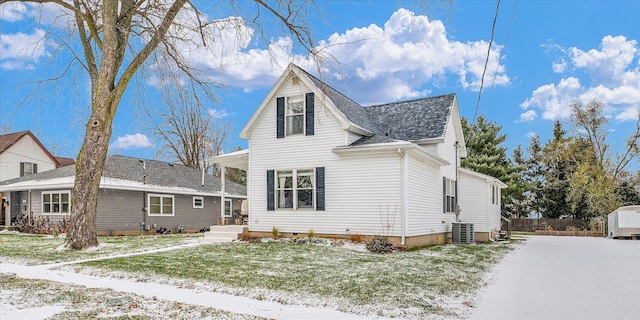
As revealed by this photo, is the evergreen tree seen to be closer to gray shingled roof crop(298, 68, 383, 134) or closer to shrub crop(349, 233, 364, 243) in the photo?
gray shingled roof crop(298, 68, 383, 134)

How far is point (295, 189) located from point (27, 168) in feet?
89.1

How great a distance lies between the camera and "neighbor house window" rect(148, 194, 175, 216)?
23.4 meters

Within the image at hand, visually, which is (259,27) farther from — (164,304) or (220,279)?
(164,304)

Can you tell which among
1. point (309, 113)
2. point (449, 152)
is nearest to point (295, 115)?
point (309, 113)

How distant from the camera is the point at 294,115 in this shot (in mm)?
15531

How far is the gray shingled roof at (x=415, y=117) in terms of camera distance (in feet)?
55.4

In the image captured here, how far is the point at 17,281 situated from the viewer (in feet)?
26.2

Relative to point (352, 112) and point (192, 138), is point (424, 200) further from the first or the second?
point (192, 138)

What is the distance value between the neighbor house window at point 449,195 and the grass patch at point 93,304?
Result: 13.3m

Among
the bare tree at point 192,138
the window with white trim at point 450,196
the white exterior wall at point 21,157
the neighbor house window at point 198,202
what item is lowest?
the neighbor house window at point 198,202

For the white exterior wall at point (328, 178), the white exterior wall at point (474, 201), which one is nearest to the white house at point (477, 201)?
the white exterior wall at point (474, 201)

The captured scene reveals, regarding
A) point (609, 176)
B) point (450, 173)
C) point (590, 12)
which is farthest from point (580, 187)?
point (590, 12)

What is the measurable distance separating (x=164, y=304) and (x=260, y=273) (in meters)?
2.48

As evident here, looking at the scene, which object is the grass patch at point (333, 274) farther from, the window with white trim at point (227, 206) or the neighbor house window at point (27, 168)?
the neighbor house window at point (27, 168)
